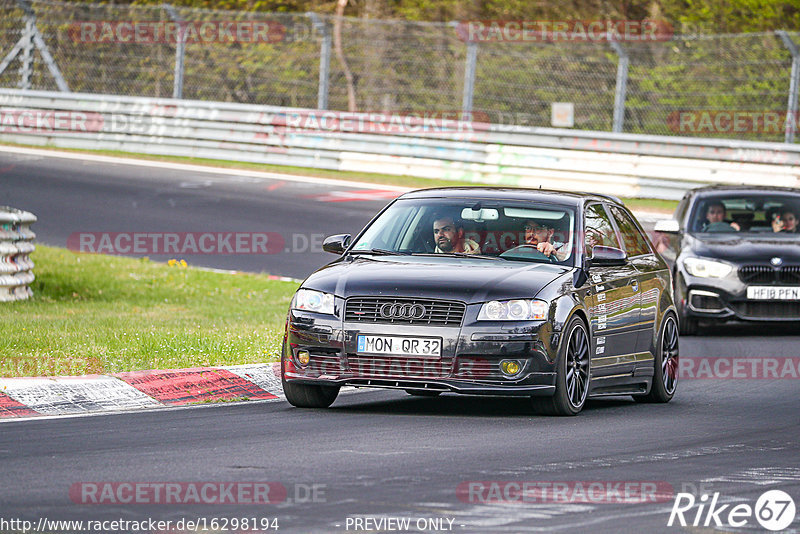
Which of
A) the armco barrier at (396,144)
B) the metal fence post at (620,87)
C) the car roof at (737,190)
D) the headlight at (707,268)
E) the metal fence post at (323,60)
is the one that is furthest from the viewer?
the metal fence post at (323,60)

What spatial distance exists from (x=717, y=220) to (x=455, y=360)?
25.7 ft

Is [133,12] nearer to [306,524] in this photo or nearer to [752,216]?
[752,216]

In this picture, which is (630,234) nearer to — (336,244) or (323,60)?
(336,244)

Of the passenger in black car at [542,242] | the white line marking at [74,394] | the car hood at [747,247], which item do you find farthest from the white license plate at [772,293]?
the white line marking at [74,394]

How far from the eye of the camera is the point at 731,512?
6625 mm

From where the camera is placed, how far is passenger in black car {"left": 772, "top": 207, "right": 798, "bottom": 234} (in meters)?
16.5

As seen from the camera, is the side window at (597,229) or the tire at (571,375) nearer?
the tire at (571,375)

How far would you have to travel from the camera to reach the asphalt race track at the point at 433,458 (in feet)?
20.9

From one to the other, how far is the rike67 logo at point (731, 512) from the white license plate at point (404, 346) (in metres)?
2.63

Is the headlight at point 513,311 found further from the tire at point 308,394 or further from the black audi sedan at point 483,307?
the tire at point 308,394

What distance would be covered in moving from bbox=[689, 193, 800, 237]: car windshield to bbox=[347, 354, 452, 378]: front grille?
765cm

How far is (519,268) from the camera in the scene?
32.7 ft

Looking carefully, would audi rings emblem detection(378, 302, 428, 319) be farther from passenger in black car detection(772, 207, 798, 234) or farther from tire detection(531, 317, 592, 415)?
passenger in black car detection(772, 207, 798, 234)

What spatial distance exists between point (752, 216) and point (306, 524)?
11.5 m
